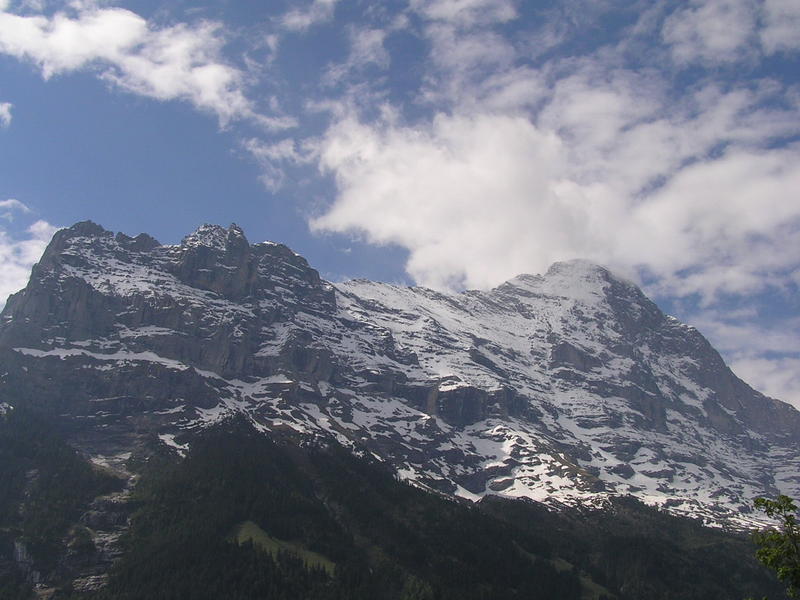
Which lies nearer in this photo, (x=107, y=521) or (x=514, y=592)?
(x=514, y=592)

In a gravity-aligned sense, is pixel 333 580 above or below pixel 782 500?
below

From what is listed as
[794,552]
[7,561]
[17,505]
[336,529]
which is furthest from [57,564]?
[794,552]

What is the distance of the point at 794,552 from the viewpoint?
41938mm

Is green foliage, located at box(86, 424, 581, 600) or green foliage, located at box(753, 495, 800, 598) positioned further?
green foliage, located at box(86, 424, 581, 600)

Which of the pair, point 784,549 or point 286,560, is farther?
point 286,560

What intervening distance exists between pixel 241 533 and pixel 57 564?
3958 cm

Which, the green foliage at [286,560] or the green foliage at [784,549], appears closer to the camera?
the green foliage at [784,549]

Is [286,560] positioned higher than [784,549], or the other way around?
[784,549]

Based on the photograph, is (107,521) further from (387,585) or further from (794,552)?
(794,552)

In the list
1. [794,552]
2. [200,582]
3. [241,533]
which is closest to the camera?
[794,552]

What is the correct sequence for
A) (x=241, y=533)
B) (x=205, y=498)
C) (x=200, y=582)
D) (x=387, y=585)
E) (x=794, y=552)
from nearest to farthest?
(x=794, y=552), (x=200, y=582), (x=387, y=585), (x=241, y=533), (x=205, y=498)

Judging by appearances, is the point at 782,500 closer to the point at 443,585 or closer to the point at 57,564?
the point at 443,585

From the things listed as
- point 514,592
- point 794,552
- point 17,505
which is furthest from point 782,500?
point 17,505

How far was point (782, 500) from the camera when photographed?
42.0 metres
